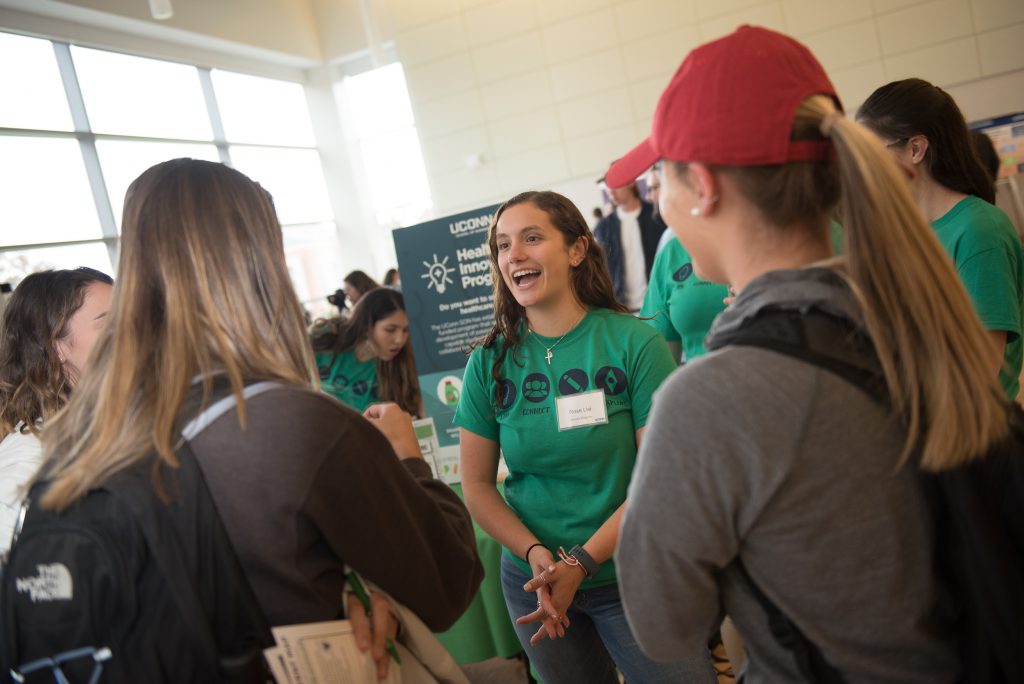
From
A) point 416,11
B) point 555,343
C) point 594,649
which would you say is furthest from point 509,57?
point 594,649

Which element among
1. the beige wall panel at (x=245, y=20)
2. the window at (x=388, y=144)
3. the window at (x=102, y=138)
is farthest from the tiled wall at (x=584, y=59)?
the window at (x=102, y=138)

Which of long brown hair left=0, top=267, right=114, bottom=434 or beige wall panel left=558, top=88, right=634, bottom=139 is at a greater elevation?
beige wall panel left=558, top=88, right=634, bottom=139

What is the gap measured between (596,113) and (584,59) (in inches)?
24.5

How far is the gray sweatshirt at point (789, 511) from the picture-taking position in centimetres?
81

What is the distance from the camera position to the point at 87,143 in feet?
24.8

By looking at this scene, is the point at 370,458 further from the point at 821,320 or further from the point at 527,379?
the point at 527,379

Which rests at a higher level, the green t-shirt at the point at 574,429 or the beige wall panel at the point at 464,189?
the beige wall panel at the point at 464,189

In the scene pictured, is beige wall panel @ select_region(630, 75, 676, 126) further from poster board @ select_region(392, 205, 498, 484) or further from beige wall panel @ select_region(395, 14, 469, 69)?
poster board @ select_region(392, 205, 498, 484)

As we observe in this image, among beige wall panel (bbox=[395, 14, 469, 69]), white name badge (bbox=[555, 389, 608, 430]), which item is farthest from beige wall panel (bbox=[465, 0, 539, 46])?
white name badge (bbox=[555, 389, 608, 430])

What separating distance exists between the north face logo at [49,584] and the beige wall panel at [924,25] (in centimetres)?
854

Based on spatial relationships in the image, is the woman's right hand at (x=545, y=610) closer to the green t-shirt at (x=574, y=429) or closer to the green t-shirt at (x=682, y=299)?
the green t-shirt at (x=574, y=429)

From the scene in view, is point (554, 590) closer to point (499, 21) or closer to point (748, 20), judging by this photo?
point (748, 20)

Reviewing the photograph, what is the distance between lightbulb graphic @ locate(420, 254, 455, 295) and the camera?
3320mm

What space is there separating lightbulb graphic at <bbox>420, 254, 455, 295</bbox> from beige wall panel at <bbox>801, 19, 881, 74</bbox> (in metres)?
5.95
